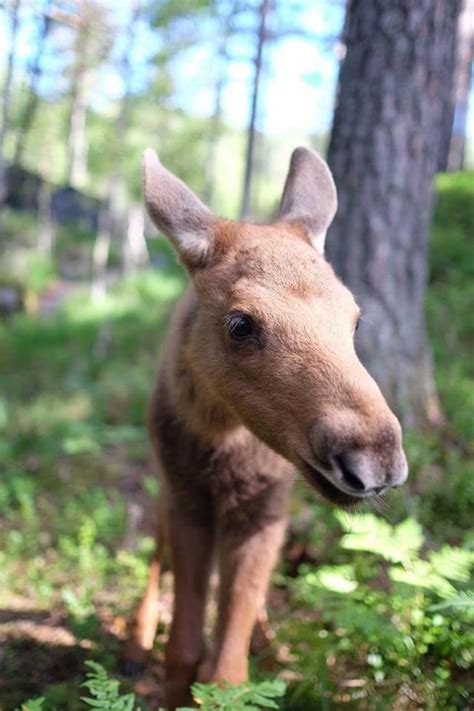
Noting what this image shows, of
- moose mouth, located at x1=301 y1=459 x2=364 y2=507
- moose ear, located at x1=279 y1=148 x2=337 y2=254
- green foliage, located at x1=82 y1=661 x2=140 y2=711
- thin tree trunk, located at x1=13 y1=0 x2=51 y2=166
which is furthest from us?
thin tree trunk, located at x1=13 y1=0 x2=51 y2=166

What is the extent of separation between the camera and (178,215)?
12.3 feet

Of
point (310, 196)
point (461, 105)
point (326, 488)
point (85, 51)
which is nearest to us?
point (326, 488)

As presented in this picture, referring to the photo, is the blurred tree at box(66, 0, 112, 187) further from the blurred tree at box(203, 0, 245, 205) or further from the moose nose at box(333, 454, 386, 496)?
the moose nose at box(333, 454, 386, 496)

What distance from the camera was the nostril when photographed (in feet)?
7.80

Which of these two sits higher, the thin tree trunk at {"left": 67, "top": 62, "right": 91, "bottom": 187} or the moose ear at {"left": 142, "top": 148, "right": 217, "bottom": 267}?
the thin tree trunk at {"left": 67, "top": 62, "right": 91, "bottom": 187}

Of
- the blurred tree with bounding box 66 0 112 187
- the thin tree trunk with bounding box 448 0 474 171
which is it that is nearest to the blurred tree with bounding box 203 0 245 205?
the blurred tree with bounding box 66 0 112 187

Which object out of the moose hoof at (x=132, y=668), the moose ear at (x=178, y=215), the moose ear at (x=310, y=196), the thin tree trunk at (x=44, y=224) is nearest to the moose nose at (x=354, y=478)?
the moose ear at (x=178, y=215)

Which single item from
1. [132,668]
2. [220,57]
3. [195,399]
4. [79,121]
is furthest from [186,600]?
[220,57]

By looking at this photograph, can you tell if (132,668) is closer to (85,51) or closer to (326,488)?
(326,488)

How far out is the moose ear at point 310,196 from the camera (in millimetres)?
4133

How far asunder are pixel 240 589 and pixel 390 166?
4262 millimetres

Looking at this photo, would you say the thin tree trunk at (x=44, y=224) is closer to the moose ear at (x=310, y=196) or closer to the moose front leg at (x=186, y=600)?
the moose ear at (x=310, y=196)

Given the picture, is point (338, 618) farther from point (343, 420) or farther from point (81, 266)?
point (81, 266)

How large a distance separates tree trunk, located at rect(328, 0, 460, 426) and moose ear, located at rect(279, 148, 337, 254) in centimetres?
191
